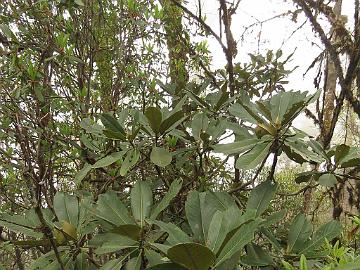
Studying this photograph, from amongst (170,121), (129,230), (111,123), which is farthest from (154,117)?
(129,230)

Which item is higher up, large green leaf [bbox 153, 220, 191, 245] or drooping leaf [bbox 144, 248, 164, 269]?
large green leaf [bbox 153, 220, 191, 245]

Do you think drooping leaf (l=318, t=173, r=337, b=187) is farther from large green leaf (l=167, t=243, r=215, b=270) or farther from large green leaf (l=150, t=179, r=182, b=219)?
large green leaf (l=167, t=243, r=215, b=270)

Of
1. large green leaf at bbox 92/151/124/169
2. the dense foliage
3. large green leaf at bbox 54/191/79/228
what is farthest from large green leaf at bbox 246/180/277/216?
large green leaf at bbox 54/191/79/228

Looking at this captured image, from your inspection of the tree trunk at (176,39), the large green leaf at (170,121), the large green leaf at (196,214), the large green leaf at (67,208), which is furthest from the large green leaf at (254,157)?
the tree trunk at (176,39)

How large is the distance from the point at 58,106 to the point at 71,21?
0.65 metres

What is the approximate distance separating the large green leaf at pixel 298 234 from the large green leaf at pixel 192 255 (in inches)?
20.4

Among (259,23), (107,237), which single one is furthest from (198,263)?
(259,23)

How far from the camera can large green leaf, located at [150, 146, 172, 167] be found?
128 centimetres

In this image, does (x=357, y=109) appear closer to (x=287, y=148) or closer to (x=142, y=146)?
(x=287, y=148)

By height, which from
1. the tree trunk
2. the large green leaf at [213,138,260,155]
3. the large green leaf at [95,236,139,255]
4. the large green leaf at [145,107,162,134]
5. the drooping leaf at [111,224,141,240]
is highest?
the tree trunk

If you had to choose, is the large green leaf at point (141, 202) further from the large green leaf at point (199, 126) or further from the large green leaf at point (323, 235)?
the large green leaf at point (323, 235)

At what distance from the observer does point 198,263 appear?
83cm

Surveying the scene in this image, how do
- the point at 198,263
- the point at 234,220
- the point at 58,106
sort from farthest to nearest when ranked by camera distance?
the point at 58,106
the point at 234,220
the point at 198,263

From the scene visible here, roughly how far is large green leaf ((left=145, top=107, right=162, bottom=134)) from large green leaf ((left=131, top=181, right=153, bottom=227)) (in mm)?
207
